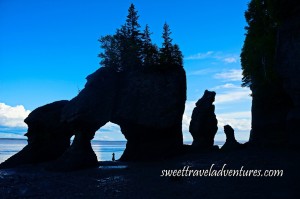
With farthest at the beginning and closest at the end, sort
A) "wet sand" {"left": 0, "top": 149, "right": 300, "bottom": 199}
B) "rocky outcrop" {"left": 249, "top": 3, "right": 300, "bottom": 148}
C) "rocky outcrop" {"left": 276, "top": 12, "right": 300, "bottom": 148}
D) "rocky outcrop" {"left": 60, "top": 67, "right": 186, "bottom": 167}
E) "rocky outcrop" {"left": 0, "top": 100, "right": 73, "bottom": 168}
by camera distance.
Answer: "rocky outcrop" {"left": 0, "top": 100, "right": 73, "bottom": 168} < "rocky outcrop" {"left": 60, "top": 67, "right": 186, "bottom": 167} < "rocky outcrop" {"left": 249, "top": 3, "right": 300, "bottom": 148} < "rocky outcrop" {"left": 276, "top": 12, "right": 300, "bottom": 148} < "wet sand" {"left": 0, "top": 149, "right": 300, "bottom": 199}

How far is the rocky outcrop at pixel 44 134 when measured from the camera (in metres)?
36.0

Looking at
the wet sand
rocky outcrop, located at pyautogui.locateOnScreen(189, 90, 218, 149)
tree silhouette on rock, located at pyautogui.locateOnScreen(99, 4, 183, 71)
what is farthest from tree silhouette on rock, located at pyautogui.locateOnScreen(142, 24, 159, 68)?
the wet sand

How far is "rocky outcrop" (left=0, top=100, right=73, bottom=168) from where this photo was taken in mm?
36031

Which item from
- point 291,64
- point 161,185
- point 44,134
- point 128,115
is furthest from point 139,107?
point 161,185

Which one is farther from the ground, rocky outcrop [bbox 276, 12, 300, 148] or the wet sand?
rocky outcrop [bbox 276, 12, 300, 148]

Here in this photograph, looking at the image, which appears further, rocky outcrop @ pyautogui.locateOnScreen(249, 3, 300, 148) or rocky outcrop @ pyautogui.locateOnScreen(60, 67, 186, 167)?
rocky outcrop @ pyautogui.locateOnScreen(60, 67, 186, 167)

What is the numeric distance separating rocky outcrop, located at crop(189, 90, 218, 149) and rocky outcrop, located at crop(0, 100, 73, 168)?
1749 centimetres

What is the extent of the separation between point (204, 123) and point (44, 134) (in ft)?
71.1

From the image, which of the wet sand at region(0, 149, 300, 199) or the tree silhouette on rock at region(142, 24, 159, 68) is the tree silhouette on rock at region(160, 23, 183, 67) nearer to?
the tree silhouette on rock at region(142, 24, 159, 68)

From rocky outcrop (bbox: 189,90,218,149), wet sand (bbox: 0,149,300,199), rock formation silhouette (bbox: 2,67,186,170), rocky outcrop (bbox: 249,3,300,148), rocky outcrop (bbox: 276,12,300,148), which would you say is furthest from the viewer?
rocky outcrop (bbox: 189,90,218,149)

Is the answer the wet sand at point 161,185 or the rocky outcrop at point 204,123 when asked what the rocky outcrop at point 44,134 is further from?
the rocky outcrop at point 204,123

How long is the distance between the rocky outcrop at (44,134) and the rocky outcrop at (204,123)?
17.5m

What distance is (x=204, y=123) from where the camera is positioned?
139 ft

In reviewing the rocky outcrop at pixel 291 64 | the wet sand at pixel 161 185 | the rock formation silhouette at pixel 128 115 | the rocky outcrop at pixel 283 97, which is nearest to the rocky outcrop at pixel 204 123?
the rock formation silhouette at pixel 128 115
